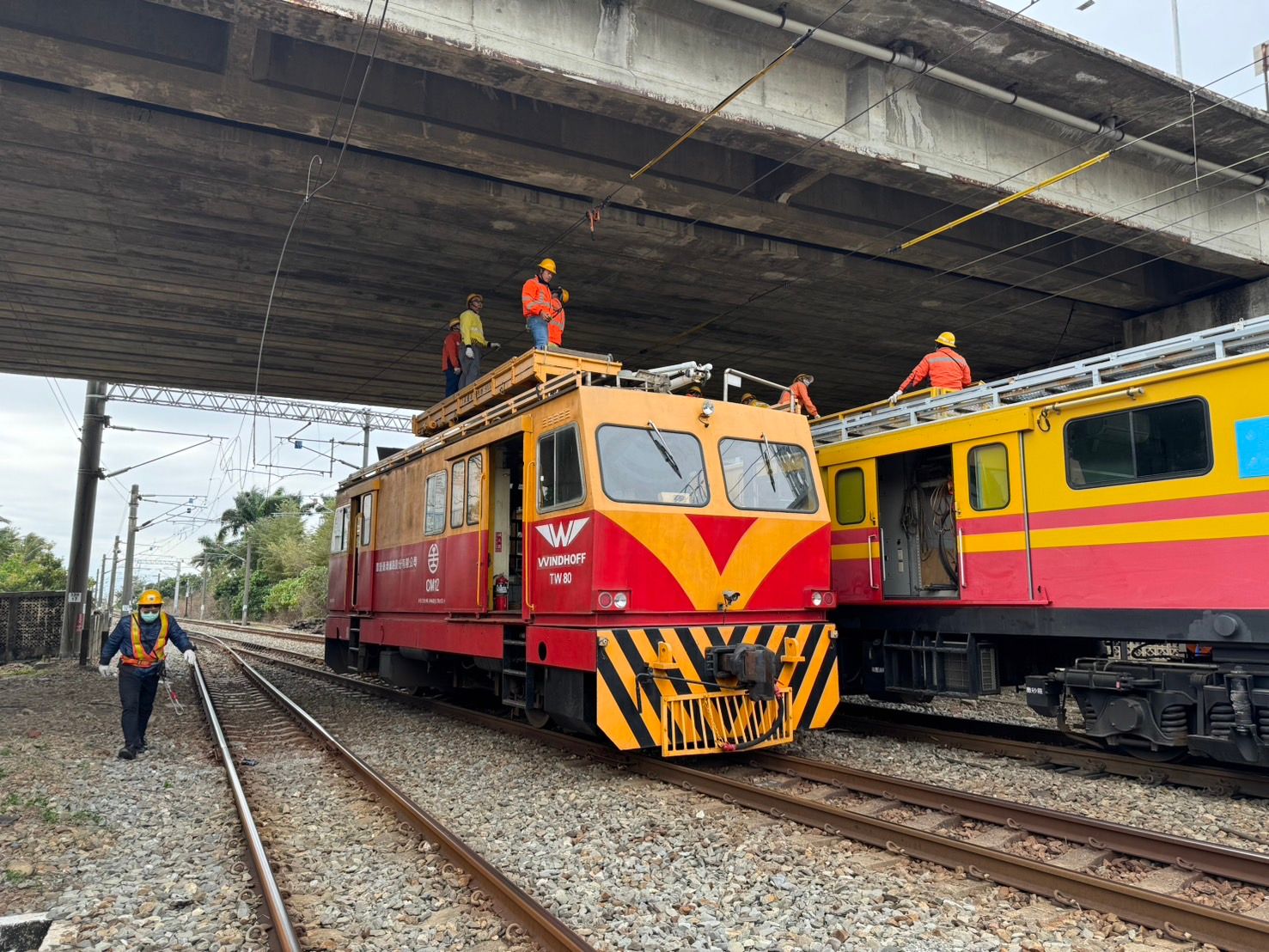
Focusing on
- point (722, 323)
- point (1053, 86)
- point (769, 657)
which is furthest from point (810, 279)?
point (769, 657)

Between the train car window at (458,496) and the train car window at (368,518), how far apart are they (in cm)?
391

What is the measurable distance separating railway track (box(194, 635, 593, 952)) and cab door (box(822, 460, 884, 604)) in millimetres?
5575

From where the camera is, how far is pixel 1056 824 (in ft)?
19.1

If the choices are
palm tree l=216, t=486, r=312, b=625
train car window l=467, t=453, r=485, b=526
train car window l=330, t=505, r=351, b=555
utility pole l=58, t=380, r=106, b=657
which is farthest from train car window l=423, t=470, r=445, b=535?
palm tree l=216, t=486, r=312, b=625

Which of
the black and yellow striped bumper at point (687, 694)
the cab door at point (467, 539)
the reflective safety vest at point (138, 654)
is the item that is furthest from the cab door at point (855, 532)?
the reflective safety vest at point (138, 654)

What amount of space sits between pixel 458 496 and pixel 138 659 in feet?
12.1

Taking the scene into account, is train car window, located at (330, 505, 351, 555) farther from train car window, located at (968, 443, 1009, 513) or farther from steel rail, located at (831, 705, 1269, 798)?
train car window, located at (968, 443, 1009, 513)

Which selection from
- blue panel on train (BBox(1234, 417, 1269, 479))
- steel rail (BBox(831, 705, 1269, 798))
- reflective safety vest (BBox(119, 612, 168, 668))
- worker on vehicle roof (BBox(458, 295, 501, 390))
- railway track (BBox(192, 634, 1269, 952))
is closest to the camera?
railway track (BBox(192, 634, 1269, 952))

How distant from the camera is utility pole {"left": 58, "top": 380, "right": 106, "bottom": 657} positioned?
2119 centimetres

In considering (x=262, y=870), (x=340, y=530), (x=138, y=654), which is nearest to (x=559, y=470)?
(x=262, y=870)

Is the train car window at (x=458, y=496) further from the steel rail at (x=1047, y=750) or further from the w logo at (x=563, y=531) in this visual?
the steel rail at (x=1047, y=750)

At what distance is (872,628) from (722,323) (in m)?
8.33

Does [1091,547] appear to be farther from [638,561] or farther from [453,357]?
[453,357]

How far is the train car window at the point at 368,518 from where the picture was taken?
542 inches
